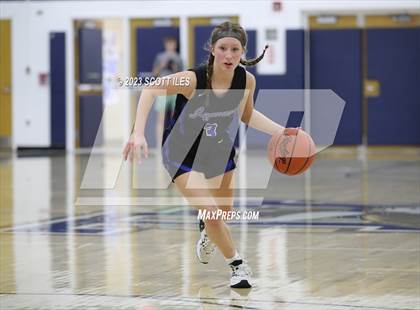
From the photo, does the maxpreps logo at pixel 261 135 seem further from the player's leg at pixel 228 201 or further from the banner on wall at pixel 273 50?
the banner on wall at pixel 273 50

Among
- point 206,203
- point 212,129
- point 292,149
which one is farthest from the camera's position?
point 292,149

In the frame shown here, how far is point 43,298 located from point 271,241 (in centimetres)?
319

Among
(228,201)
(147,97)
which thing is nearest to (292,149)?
(228,201)

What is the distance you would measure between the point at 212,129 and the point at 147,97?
0.64 metres

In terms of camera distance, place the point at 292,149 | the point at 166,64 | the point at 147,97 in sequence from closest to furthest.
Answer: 1. the point at 147,97
2. the point at 292,149
3. the point at 166,64

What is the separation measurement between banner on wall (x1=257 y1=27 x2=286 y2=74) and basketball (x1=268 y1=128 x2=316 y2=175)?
16509 mm

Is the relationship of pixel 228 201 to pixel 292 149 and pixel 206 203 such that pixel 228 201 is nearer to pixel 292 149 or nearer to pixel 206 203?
pixel 206 203

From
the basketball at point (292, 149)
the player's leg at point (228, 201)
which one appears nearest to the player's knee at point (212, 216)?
the player's leg at point (228, 201)

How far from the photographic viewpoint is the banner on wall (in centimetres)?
2427

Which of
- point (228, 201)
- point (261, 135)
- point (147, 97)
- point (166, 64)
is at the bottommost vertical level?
point (261, 135)

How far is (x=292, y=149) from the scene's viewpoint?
304 inches

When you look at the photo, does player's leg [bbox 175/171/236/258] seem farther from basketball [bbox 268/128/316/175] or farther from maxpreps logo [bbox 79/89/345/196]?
basketball [bbox 268/128/316/175]

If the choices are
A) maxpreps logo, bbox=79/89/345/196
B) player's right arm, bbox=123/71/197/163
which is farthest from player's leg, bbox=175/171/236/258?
player's right arm, bbox=123/71/197/163

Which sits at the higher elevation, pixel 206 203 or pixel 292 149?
pixel 292 149
